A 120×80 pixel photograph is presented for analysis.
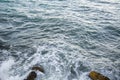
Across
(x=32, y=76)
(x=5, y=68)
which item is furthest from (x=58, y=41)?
(x=5, y=68)

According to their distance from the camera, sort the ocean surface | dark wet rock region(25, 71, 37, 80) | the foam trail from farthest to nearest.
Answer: the ocean surface
the foam trail
dark wet rock region(25, 71, 37, 80)

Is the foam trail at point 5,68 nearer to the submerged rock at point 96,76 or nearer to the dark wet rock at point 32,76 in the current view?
the dark wet rock at point 32,76

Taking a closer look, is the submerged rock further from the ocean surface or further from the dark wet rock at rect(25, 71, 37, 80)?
the dark wet rock at rect(25, 71, 37, 80)

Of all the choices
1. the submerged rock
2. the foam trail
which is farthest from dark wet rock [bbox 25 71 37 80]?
the submerged rock

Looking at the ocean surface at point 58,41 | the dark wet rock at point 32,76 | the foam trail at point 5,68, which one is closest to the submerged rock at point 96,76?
the ocean surface at point 58,41

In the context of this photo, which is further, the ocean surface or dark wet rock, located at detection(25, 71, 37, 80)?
the ocean surface

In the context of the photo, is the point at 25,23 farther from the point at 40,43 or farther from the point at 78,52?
the point at 78,52

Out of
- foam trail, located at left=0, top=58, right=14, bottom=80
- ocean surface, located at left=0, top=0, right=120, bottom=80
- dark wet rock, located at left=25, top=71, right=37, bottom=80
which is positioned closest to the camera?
dark wet rock, located at left=25, top=71, right=37, bottom=80

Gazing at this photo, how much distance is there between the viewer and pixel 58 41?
36.8 ft

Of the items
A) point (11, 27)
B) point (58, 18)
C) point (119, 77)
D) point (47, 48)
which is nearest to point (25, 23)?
point (11, 27)

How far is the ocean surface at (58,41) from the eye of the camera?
856 centimetres

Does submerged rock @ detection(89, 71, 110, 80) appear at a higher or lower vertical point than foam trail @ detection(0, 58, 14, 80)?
lower

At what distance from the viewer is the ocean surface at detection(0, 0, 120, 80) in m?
8.56

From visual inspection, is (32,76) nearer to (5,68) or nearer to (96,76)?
(5,68)
